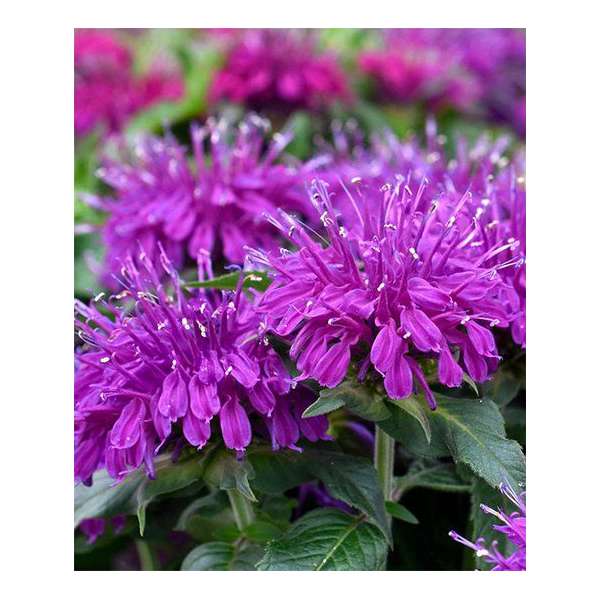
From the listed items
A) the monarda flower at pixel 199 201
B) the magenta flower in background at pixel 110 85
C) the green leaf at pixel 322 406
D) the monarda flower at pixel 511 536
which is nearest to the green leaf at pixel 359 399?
the green leaf at pixel 322 406

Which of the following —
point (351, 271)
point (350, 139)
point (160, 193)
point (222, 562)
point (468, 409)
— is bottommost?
point (222, 562)

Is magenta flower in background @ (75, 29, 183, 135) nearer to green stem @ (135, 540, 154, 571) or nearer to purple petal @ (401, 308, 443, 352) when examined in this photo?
green stem @ (135, 540, 154, 571)

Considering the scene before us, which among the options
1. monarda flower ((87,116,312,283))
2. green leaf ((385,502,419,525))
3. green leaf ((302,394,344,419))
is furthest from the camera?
monarda flower ((87,116,312,283))

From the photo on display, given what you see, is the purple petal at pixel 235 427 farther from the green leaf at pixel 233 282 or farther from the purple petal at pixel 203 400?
the green leaf at pixel 233 282

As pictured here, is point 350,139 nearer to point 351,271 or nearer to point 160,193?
point 160,193

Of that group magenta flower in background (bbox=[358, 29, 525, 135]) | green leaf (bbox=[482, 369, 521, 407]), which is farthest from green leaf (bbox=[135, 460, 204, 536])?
magenta flower in background (bbox=[358, 29, 525, 135])
